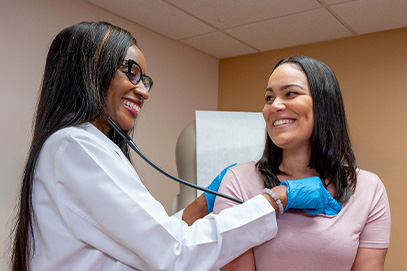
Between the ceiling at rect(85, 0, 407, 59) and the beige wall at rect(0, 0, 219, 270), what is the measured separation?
0.18 m

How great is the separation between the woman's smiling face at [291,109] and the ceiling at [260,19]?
1493 mm

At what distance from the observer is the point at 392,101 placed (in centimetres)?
303

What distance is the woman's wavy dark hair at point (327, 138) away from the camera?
1.25 meters

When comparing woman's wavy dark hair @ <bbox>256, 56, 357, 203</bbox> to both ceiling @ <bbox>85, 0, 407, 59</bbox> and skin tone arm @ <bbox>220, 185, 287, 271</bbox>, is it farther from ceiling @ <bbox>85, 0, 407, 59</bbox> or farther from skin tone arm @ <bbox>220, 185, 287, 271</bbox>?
ceiling @ <bbox>85, 0, 407, 59</bbox>

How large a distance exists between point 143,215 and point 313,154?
600 mm

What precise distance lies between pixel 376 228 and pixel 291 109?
1.38 ft

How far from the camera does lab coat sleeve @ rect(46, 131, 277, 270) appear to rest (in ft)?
3.12

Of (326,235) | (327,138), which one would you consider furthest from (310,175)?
(326,235)

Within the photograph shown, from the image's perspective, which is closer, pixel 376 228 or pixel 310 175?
pixel 376 228

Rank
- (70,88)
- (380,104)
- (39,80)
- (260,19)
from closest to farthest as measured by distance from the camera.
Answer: (70,88), (39,80), (260,19), (380,104)

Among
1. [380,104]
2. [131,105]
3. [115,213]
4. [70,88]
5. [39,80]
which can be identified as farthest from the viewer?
[380,104]

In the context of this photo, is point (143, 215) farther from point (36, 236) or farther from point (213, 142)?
point (213, 142)

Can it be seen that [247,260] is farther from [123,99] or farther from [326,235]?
[123,99]

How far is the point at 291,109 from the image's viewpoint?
1.23 m
